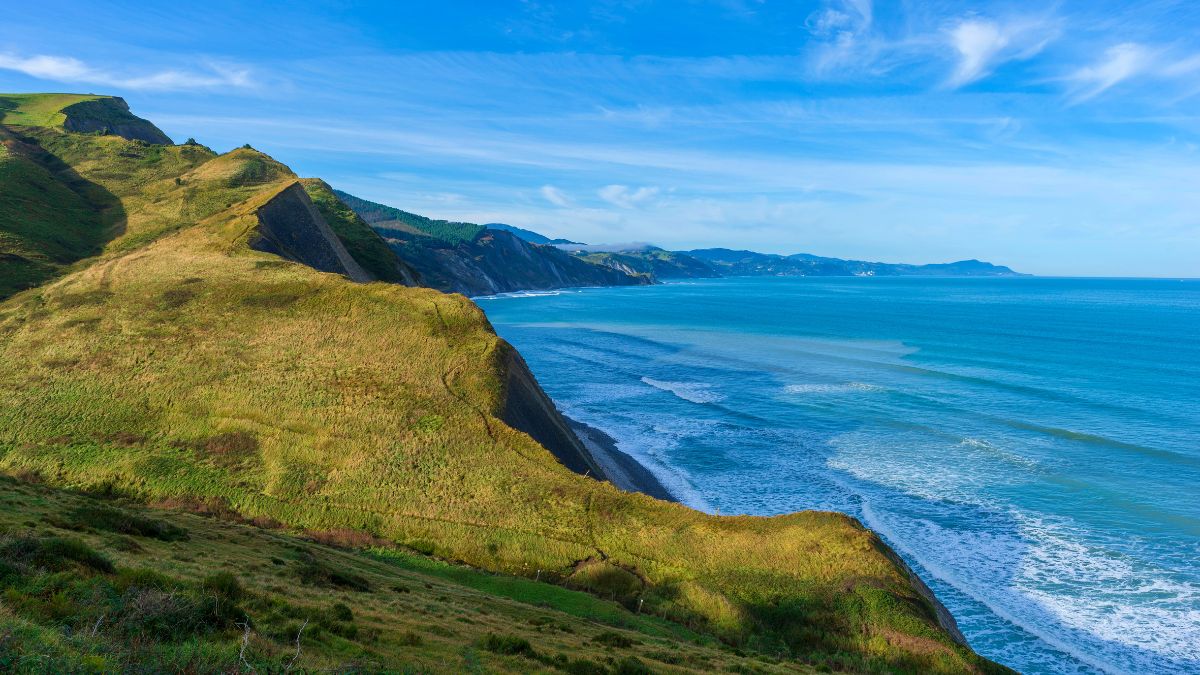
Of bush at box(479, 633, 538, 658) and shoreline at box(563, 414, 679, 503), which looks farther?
shoreline at box(563, 414, 679, 503)

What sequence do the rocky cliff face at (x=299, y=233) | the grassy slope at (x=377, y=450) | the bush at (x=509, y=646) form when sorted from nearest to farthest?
the bush at (x=509, y=646) → the grassy slope at (x=377, y=450) → the rocky cliff face at (x=299, y=233)

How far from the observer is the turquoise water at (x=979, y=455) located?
116ft

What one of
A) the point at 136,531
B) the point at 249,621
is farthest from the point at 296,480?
the point at 249,621

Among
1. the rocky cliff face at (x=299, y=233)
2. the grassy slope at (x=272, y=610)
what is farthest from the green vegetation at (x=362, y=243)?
the grassy slope at (x=272, y=610)

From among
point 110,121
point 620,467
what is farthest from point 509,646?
point 110,121

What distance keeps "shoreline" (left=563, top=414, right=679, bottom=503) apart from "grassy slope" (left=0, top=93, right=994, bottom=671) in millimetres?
12292

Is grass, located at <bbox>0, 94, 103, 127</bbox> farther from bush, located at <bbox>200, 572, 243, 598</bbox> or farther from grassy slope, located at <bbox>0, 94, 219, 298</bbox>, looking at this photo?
bush, located at <bbox>200, 572, 243, 598</bbox>

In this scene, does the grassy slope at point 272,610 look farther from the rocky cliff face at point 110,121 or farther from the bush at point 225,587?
the rocky cliff face at point 110,121

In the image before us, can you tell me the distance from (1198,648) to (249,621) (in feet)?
135

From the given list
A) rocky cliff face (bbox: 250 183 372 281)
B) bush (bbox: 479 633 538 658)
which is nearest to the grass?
rocky cliff face (bbox: 250 183 372 281)

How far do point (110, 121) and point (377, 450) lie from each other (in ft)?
557

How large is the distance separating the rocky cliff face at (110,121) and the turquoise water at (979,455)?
112786mm

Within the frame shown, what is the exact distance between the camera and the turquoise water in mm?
35219

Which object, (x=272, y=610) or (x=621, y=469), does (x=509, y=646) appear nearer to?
(x=272, y=610)
